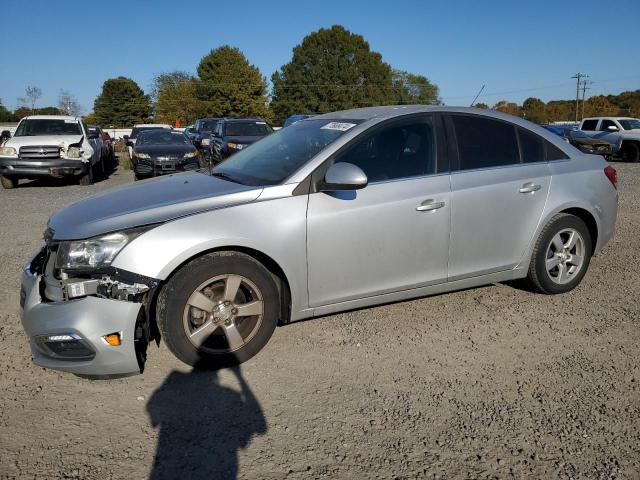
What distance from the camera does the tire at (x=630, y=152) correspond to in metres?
18.9

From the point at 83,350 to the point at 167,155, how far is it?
10504 millimetres

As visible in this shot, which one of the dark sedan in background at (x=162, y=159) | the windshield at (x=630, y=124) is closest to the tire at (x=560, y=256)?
the dark sedan in background at (x=162, y=159)

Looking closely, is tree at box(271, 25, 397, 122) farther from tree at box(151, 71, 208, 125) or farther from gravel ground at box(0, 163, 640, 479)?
gravel ground at box(0, 163, 640, 479)

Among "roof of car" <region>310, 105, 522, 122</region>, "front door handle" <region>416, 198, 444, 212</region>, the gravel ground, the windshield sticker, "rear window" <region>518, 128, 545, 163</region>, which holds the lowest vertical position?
the gravel ground

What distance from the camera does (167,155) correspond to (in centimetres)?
1292

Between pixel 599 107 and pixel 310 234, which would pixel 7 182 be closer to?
pixel 310 234

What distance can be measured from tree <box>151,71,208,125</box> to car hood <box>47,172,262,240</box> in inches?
2852

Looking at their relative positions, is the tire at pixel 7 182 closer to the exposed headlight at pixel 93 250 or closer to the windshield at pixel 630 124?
the exposed headlight at pixel 93 250

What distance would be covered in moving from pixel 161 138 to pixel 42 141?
114 inches

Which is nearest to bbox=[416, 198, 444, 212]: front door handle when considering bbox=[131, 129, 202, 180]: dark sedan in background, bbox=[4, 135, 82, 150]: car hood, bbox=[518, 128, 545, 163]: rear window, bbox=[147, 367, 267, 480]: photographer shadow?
bbox=[518, 128, 545, 163]: rear window

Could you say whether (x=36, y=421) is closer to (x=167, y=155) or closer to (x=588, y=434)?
(x=588, y=434)

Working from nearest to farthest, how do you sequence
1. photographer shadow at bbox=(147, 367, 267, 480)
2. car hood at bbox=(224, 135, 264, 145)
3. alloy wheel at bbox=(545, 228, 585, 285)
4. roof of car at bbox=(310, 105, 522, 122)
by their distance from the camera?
photographer shadow at bbox=(147, 367, 267, 480), roof of car at bbox=(310, 105, 522, 122), alloy wheel at bbox=(545, 228, 585, 285), car hood at bbox=(224, 135, 264, 145)

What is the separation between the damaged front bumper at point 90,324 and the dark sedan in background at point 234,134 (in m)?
10.8

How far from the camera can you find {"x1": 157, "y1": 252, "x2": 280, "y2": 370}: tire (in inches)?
126
